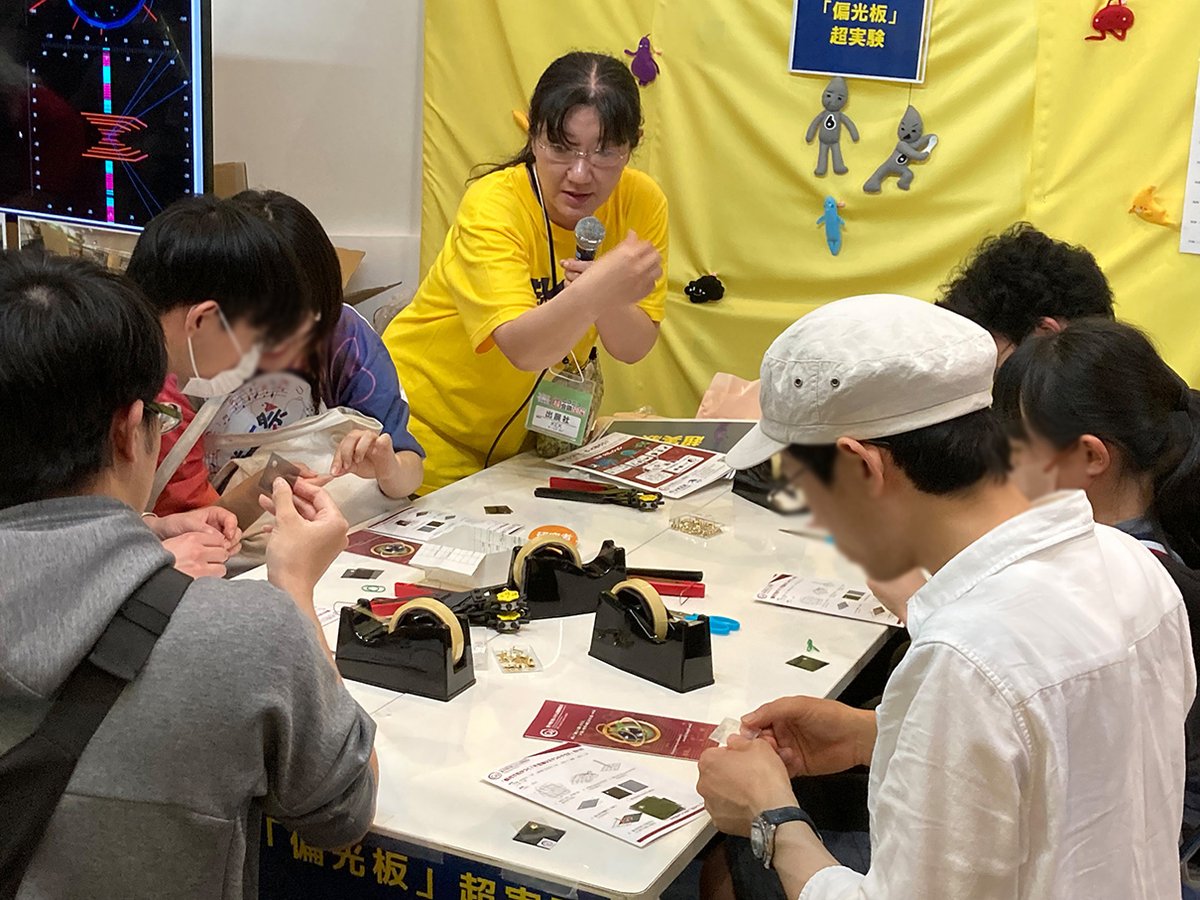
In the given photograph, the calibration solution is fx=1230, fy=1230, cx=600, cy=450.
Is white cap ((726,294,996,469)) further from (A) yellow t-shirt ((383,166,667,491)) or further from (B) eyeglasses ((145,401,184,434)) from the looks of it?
(A) yellow t-shirt ((383,166,667,491))

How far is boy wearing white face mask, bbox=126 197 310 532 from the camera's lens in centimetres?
31

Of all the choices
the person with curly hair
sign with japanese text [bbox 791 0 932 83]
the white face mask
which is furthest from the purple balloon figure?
the white face mask

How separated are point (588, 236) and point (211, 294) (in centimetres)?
162

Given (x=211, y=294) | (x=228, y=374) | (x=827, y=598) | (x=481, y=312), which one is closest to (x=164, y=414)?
(x=211, y=294)

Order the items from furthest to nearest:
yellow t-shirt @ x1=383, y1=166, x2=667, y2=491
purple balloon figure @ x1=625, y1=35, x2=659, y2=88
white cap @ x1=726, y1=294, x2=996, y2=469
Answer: purple balloon figure @ x1=625, y1=35, x2=659, y2=88
yellow t-shirt @ x1=383, y1=166, x2=667, y2=491
white cap @ x1=726, y1=294, x2=996, y2=469

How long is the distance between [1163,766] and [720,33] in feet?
8.71

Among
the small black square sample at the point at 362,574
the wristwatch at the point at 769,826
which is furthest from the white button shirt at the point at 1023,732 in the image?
the small black square sample at the point at 362,574

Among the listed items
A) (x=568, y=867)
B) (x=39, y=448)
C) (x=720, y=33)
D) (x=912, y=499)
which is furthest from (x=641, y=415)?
(x=912, y=499)

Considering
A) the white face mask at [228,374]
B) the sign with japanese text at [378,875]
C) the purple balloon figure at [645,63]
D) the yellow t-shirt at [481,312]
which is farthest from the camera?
the purple balloon figure at [645,63]

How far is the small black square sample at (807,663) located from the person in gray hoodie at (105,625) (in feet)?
2.31

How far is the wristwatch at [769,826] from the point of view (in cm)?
107

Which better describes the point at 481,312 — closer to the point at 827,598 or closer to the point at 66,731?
the point at 827,598

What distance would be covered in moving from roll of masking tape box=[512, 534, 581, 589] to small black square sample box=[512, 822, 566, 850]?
19.9 inches

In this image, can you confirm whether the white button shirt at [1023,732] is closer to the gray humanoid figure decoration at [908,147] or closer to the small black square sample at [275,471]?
the small black square sample at [275,471]
